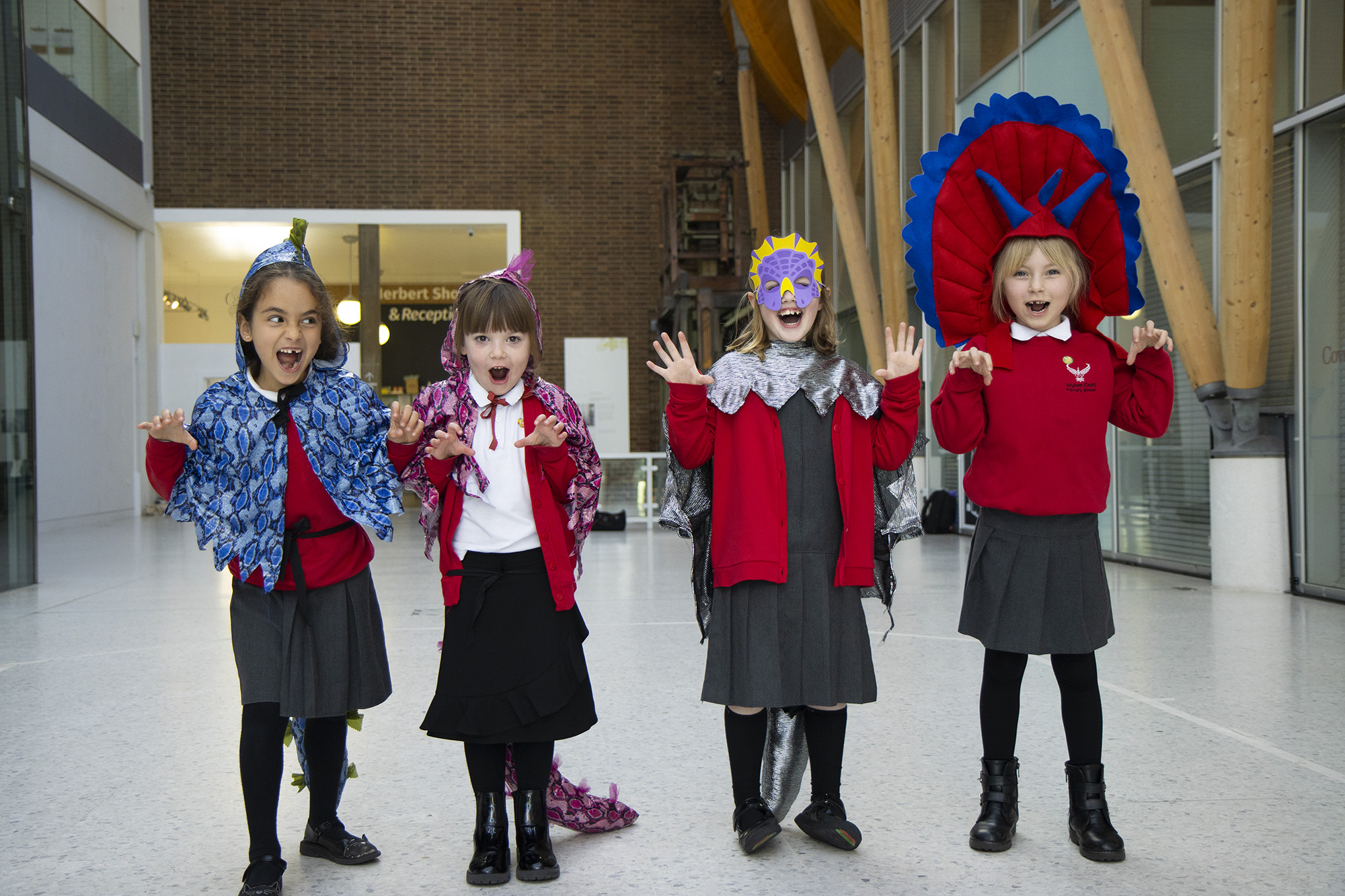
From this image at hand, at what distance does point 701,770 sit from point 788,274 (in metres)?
1.58

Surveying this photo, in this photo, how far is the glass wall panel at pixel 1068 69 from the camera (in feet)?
29.3

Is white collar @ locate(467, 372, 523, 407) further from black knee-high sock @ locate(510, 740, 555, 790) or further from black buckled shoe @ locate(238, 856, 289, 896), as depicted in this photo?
black buckled shoe @ locate(238, 856, 289, 896)

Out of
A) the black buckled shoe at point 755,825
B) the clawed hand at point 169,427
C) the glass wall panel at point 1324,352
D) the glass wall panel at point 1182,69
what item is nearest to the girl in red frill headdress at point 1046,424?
the black buckled shoe at point 755,825

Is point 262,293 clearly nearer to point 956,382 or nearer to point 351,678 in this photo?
point 351,678

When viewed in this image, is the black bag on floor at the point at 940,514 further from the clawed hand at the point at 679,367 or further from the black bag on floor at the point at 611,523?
the clawed hand at the point at 679,367

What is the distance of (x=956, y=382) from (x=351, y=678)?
161 cm

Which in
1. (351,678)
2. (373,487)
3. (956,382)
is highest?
(956,382)

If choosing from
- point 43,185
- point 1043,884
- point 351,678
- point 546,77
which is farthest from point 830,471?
point 546,77

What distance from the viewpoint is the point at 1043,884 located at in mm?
2441

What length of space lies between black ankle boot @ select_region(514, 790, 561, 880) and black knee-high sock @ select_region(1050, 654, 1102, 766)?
127 centimetres

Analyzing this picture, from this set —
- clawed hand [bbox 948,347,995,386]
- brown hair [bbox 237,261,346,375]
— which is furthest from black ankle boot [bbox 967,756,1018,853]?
brown hair [bbox 237,261,346,375]

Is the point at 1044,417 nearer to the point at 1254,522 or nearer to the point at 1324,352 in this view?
the point at 1324,352

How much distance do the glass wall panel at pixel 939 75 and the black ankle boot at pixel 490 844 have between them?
1082 centimetres

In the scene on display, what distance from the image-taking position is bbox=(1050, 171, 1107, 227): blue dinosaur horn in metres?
2.79
